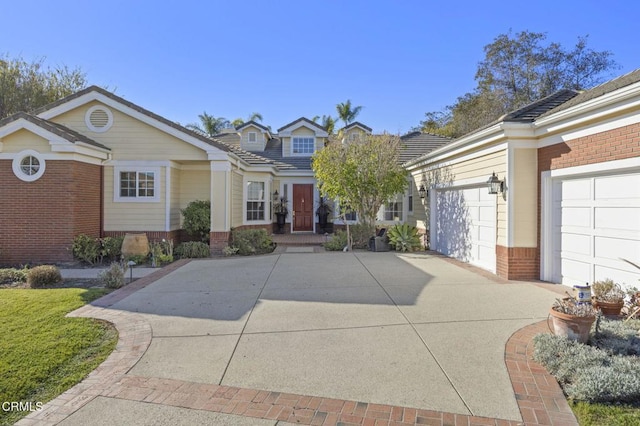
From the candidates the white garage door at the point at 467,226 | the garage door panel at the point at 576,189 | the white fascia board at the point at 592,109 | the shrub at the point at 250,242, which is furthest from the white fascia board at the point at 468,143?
the shrub at the point at 250,242

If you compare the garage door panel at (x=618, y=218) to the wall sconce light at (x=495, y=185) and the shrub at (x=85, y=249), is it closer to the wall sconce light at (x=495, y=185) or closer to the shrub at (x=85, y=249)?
the wall sconce light at (x=495, y=185)

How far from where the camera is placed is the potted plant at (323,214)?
16.9 metres

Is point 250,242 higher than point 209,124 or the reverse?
the reverse

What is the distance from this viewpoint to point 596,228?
6.29 metres

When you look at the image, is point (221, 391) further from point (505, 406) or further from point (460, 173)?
point (460, 173)

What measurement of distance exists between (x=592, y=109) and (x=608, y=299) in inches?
122

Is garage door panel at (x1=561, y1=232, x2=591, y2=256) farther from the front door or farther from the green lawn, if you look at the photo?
the front door

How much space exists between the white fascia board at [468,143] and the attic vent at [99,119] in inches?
422

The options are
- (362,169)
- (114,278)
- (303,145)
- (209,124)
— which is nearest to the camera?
(114,278)

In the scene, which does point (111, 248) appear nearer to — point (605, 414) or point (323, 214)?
point (323, 214)

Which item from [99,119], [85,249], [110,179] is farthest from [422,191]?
[99,119]

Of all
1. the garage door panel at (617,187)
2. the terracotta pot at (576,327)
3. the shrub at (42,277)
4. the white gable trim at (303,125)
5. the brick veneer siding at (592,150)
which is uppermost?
the white gable trim at (303,125)

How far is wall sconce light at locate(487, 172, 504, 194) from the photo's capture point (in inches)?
314

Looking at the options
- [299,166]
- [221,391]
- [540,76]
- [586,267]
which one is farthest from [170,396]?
[540,76]
